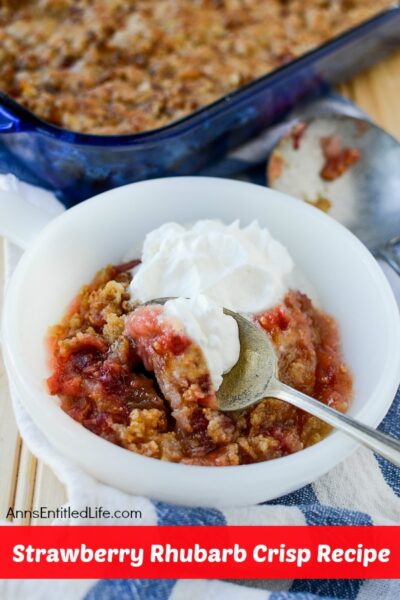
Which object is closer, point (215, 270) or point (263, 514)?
point (263, 514)

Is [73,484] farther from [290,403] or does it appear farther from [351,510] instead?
[351,510]

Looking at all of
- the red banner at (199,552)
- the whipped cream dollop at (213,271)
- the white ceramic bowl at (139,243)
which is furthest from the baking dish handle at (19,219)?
the red banner at (199,552)

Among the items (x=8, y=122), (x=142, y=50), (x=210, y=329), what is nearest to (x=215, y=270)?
(x=210, y=329)

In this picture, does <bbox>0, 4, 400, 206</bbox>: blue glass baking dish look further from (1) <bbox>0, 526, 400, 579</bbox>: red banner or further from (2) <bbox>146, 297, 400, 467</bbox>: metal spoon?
(1) <bbox>0, 526, 400, 579</bbox>: red banner

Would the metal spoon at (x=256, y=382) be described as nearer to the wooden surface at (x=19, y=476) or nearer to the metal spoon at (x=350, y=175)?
the wooden surface at (x=19, y=476)

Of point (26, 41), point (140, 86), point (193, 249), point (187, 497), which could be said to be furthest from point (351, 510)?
point (26, 41)

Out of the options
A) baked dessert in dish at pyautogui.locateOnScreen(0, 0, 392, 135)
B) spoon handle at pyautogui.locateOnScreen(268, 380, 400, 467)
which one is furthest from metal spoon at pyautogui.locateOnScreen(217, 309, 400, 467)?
baked dessert in dish at pyautogui.locateOnScreen(0, 0, 392, 135)

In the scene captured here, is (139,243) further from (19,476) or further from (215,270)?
(19,476)

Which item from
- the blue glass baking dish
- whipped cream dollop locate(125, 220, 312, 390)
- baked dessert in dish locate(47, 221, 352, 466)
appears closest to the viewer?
baked dessert in dish locate(47, 221, 352, 466)
